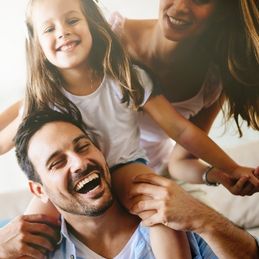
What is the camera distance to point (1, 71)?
1.16 metres

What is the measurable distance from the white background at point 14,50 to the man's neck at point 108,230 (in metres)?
0.18

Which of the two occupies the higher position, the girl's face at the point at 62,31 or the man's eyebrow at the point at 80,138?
the girl's face at the point at 62,31

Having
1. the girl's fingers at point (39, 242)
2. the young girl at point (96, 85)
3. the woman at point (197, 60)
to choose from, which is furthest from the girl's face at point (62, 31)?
the girl's fingers at point (39, 242)

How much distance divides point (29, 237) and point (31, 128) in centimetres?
27

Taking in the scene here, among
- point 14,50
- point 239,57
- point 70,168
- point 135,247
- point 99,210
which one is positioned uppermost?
point 14,50

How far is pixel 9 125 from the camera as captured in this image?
3.66 ft

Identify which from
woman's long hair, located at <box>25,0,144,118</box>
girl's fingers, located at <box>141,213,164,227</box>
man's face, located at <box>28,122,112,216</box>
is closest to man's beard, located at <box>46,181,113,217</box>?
man's face, located at <box>28,122,112,216</box>

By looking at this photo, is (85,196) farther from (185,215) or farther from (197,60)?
(197,60)

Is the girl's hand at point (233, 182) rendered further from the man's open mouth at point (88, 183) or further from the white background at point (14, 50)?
the white background at point (14, 50)

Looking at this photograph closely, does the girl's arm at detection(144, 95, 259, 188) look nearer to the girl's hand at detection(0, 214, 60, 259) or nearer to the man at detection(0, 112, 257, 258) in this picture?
the man at detection(0, 112, 257, 258)

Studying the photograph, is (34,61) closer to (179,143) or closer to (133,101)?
(133,101)

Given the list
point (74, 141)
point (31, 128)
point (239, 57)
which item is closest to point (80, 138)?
point (74, 141)

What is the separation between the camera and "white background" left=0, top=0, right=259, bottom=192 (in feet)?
3.66

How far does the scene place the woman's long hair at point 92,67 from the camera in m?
1.09
